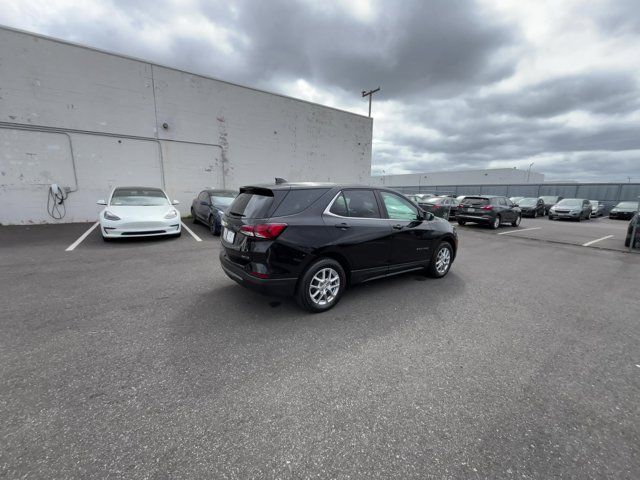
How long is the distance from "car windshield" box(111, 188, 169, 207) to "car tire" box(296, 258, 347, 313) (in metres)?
6.39

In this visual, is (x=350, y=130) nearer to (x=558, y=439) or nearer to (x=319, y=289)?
(x=319, y=289)

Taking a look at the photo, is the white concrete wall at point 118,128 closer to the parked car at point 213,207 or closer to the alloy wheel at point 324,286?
the parked car at point 213,207

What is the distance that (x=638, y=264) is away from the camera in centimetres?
680

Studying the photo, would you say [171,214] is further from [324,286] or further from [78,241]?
[324,286]

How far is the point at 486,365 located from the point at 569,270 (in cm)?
526

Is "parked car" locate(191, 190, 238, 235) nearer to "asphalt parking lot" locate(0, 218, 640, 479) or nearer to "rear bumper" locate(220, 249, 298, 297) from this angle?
"asphalt parking lot" locate(0, 218, 640, 479)

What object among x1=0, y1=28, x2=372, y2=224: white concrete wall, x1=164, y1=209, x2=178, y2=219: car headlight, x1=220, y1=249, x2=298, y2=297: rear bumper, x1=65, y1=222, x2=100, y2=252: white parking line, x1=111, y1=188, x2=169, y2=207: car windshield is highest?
x1=0, y1=28, x2=372, y2=224: white concrete wall

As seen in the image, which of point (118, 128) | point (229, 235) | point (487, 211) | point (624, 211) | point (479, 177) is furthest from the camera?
point (479, 177)

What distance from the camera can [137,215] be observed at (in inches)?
274

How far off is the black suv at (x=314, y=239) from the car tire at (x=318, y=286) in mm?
12

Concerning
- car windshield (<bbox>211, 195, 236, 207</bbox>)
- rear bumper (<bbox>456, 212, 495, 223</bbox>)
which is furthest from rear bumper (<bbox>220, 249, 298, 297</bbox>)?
rear bumper (<bbox>456, 212, 495, 223</bbox>)

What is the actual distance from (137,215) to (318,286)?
5847 mm

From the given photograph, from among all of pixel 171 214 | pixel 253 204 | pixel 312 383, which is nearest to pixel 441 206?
pixel 171 214

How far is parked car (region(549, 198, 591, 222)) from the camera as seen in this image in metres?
17.7
